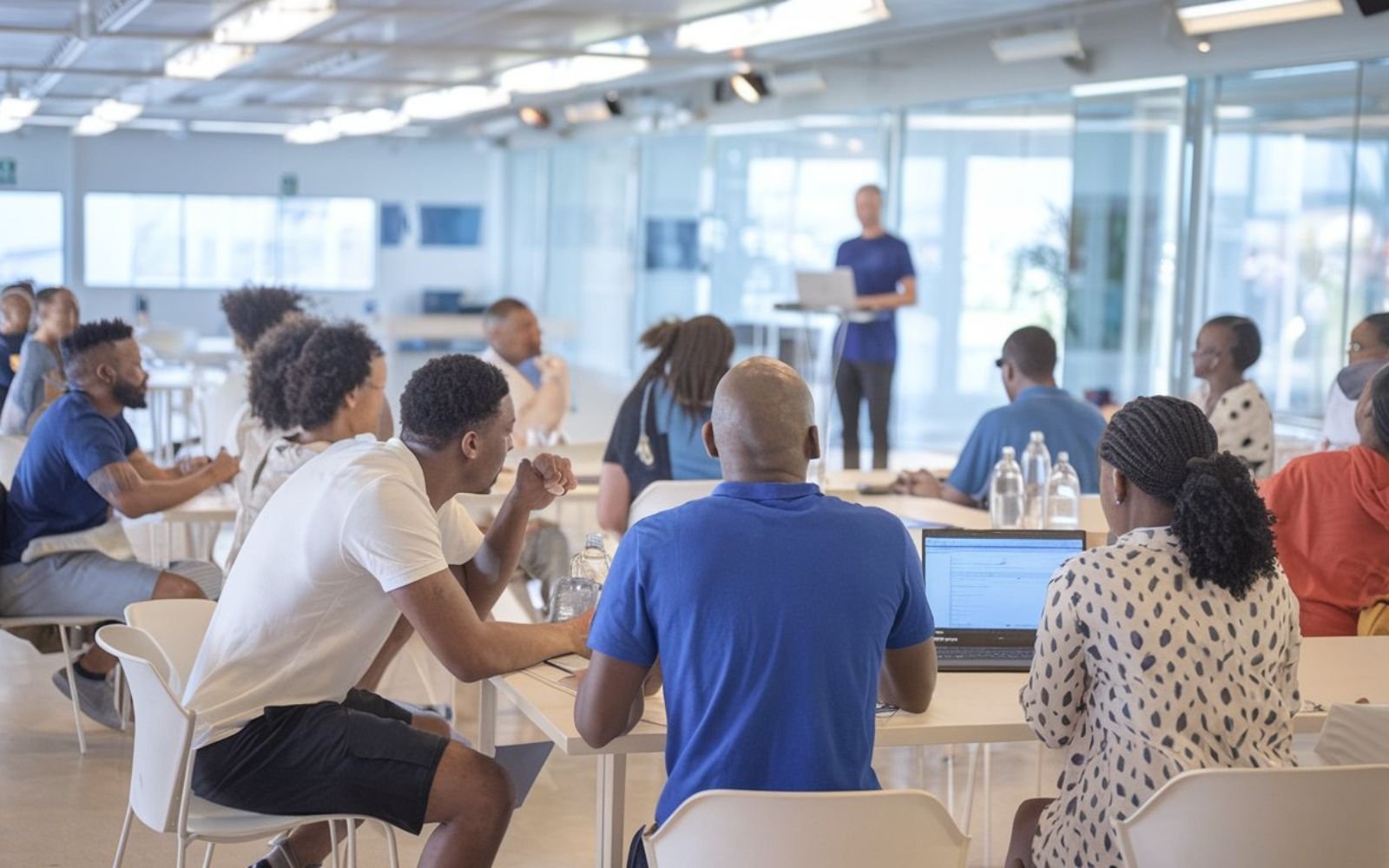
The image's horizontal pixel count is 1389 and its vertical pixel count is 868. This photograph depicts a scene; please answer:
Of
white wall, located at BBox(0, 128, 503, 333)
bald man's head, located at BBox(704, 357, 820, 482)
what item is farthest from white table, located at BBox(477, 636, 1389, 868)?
white wall, located at BBox(0, 128, 503, 333)

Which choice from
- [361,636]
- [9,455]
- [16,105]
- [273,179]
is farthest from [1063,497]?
[273,179]

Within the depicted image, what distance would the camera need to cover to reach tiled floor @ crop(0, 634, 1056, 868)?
13.8 ft

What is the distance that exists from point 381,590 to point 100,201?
19.2 metres

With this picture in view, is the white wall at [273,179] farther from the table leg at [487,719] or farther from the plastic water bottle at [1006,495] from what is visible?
the table leg at [487,719]

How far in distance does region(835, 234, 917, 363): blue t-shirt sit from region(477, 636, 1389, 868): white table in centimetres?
595

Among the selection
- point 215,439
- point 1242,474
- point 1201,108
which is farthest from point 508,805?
point 1201,108

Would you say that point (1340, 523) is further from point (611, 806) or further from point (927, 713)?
point (611, 806)

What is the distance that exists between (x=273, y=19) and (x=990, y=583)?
23.0 feet

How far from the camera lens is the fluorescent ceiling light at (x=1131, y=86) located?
8.82 m

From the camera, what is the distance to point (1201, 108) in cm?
870

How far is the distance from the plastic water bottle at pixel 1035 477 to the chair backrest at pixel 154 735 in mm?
2729

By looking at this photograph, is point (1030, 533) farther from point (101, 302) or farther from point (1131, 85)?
point (101, 302)

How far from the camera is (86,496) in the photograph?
4.82 meters

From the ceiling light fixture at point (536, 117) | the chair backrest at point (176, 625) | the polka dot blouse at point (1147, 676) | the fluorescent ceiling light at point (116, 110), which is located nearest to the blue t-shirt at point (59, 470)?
the chair backrest at point (176, 625)
